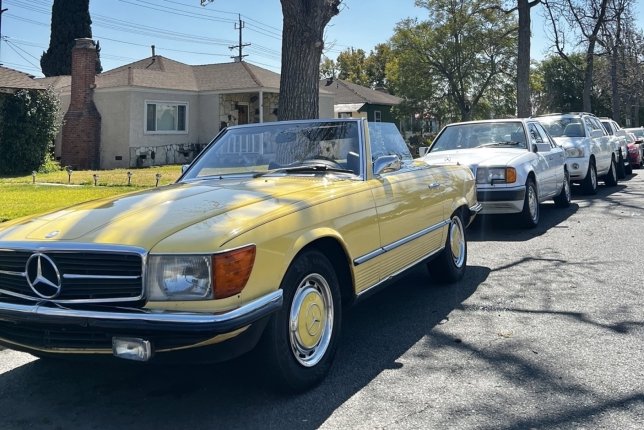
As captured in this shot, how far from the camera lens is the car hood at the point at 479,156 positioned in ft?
29.6

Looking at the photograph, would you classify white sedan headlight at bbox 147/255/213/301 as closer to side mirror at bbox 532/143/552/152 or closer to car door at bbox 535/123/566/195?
side mirror at bbox 532/143/552/152

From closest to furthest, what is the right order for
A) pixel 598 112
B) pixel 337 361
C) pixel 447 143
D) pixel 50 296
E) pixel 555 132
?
1. pixel 50 296
2. pixel 337 361
3. pixel 447 143
4. pixel 555 132
5. pixel 598 112

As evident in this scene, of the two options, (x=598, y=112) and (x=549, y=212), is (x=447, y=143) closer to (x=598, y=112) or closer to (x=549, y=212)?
(x=549, y=212)

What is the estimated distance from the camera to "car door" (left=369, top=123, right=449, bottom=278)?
4.56m

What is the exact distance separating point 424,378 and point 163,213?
1.89 meters

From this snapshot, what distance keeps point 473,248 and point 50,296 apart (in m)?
6.04

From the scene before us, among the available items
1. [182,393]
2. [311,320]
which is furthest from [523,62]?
[182,393]

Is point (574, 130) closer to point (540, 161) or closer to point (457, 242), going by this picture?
point (540, 161)

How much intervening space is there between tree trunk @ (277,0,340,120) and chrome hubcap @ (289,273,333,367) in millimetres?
5859

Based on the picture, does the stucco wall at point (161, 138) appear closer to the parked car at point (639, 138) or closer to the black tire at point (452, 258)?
the parked car at point (639, 138)

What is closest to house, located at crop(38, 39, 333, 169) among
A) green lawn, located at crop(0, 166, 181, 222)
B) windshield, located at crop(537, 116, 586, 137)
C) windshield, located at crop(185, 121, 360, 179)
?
green lawn, located at crop(0, 166, 181, 222)

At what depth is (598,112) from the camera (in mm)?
57344

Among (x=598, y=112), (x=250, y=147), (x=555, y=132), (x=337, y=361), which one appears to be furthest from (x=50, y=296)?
(x=598, y=112)

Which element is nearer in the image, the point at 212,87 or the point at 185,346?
the point at 185,346
